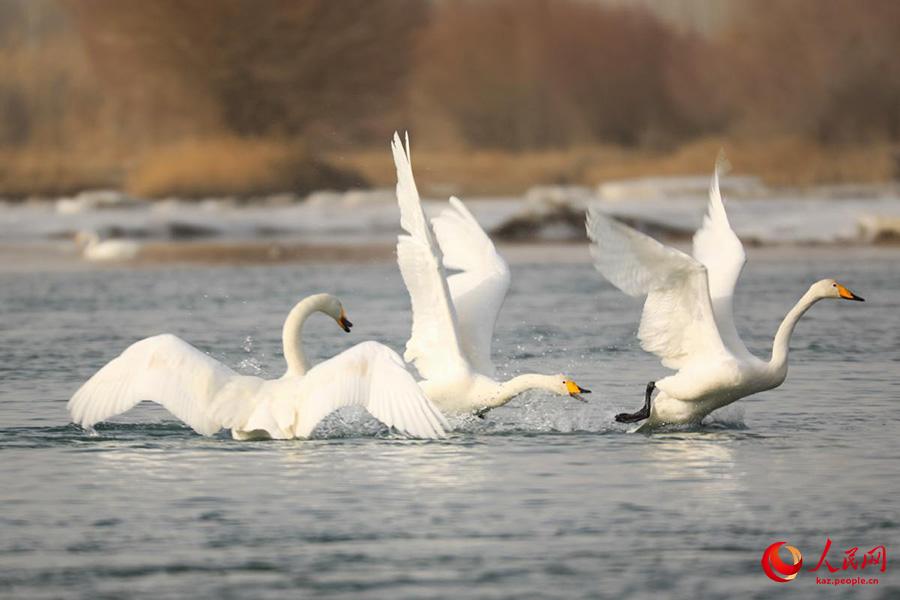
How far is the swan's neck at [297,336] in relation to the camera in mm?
9203

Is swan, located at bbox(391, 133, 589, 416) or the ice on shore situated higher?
the ice on shore

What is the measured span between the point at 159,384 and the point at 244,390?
1.41 feet

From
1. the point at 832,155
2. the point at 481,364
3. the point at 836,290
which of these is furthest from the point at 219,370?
the point at 832,155

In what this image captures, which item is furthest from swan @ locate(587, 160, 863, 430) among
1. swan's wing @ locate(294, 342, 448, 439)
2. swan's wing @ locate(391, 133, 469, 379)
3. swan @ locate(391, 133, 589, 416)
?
swan's wing @ locate(294, 342, 448, 439)

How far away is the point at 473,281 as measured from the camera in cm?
1066

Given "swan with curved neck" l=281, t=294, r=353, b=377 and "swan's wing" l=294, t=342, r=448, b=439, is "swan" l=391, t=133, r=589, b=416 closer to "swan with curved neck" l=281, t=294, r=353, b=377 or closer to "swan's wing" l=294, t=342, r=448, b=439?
"swan with curved neck" l=281, t=294, r=353, b=377

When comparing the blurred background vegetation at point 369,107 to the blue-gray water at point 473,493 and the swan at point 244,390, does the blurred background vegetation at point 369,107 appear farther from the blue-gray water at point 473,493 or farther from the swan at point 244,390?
the swan at point 244,390

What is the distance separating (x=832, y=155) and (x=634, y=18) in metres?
8.40

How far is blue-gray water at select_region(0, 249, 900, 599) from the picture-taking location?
620cm

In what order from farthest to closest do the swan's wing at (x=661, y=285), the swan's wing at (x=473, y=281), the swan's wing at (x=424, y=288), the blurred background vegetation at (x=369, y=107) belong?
the blurred background vegetation at (x=369, y=107), the swan's wing at (x=473, y=281), the swan's wing at (x=424, y=288), the swan's wing at (x=661, y=285)

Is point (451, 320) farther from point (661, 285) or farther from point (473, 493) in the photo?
point (473, 493)

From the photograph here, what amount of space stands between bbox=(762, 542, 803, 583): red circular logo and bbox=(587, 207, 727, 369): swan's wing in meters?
2.67

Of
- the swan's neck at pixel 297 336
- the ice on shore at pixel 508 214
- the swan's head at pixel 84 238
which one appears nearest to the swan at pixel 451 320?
the swan's neck at pixel 297 336

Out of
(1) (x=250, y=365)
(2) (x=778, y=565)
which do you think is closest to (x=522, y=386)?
(1) (x=250, y=365)
